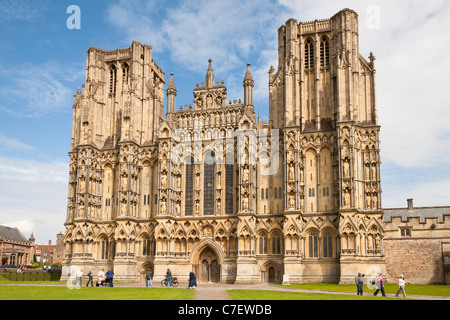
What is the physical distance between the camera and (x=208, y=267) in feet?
175

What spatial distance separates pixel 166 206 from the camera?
5400cm

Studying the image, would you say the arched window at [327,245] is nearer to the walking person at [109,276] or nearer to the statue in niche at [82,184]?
the walking person at [109,276]

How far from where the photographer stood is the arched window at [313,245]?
49875 millimetres

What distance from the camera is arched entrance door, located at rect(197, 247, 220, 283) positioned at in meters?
53.0

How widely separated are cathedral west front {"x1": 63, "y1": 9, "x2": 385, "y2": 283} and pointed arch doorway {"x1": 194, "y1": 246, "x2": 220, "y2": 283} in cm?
11

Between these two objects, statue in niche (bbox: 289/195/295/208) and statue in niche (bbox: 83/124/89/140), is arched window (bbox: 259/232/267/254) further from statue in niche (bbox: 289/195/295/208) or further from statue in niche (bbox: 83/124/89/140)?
statue in niche (bbox: 83/124/89/140)

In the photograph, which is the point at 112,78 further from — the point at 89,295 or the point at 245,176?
the point at 89,295

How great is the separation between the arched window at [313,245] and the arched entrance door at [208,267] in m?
10.3

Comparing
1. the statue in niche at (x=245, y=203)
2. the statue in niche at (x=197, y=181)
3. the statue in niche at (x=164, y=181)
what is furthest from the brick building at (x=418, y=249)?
the statue in niche at (x=164, y=181)

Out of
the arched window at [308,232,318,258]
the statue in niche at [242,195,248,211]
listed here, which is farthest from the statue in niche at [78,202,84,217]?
the arched window at [308,232,318,258]

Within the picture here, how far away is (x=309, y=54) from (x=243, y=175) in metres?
16.4
